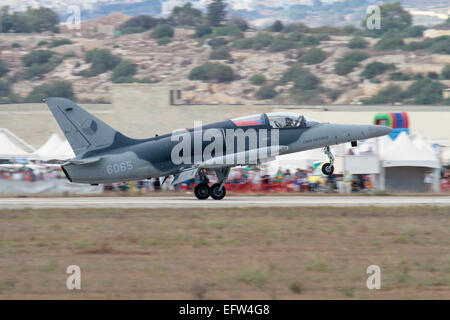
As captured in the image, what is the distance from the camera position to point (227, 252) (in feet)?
52.2

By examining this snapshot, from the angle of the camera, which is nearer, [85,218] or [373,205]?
[85,218]

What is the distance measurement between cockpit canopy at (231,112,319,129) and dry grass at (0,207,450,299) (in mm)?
4751

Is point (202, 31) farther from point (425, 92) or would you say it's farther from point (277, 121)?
point (277, 121)

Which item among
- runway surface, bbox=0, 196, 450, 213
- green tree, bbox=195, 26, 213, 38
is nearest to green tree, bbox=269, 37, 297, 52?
green tree, bbox=195, 26, 213, 38

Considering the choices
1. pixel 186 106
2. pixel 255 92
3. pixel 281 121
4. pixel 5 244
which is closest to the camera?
pixel 5 244

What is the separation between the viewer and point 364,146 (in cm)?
3656

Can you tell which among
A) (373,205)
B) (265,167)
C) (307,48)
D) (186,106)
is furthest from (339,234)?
(307,48)

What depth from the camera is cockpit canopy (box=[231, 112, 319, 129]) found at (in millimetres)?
27266

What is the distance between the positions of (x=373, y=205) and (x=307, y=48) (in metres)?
138

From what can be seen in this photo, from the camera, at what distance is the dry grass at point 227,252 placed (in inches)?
480

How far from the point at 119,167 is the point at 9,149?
51.9 feet

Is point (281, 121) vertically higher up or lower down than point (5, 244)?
higher up

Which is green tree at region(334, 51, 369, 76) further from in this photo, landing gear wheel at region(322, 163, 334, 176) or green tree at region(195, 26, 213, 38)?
landing gear wheel at region(322, 163, 334, 176)
